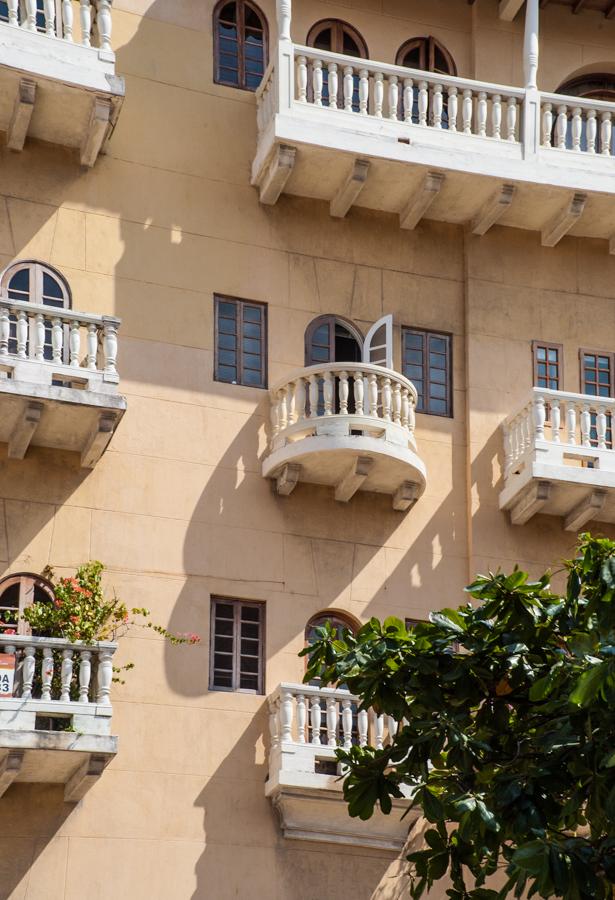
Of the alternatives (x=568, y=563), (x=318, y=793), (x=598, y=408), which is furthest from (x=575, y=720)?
(x=598, y=408)

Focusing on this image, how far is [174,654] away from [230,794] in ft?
5.47

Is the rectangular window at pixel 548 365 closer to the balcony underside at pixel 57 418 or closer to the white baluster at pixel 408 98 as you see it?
the white baluster at pixel 408 98

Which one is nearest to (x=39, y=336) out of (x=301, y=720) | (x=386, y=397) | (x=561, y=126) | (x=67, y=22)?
(x=67, y=22)

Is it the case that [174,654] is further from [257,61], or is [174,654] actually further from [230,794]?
[257,61]

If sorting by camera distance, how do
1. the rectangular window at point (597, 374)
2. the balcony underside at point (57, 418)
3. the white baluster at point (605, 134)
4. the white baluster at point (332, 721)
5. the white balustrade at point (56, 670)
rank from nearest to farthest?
the white balustrade at point (56, 670)
the balcony underside at point (57, 418)
the white baluster at point (332, 721)
the white baluster at point (605, 134)
the rectangular window at point (597, 374)

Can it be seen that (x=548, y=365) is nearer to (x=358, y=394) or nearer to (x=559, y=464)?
(x=559, y=464)

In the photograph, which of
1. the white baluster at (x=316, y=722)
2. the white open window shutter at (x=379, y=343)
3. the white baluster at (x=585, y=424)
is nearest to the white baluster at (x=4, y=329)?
the white open window shutter at (x=379, y=343)

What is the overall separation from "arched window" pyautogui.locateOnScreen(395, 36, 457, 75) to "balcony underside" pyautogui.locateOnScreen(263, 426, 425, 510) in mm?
5798

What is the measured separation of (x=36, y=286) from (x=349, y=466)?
13.8 ft

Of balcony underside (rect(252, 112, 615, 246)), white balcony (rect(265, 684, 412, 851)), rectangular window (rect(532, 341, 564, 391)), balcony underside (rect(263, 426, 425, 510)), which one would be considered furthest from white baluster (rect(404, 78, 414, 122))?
white balcony (rect(265, 684, 412, 851))

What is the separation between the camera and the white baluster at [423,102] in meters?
23.0

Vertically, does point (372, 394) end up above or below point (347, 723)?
above

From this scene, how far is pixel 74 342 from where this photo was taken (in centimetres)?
2039

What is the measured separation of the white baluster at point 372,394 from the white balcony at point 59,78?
4224mm
